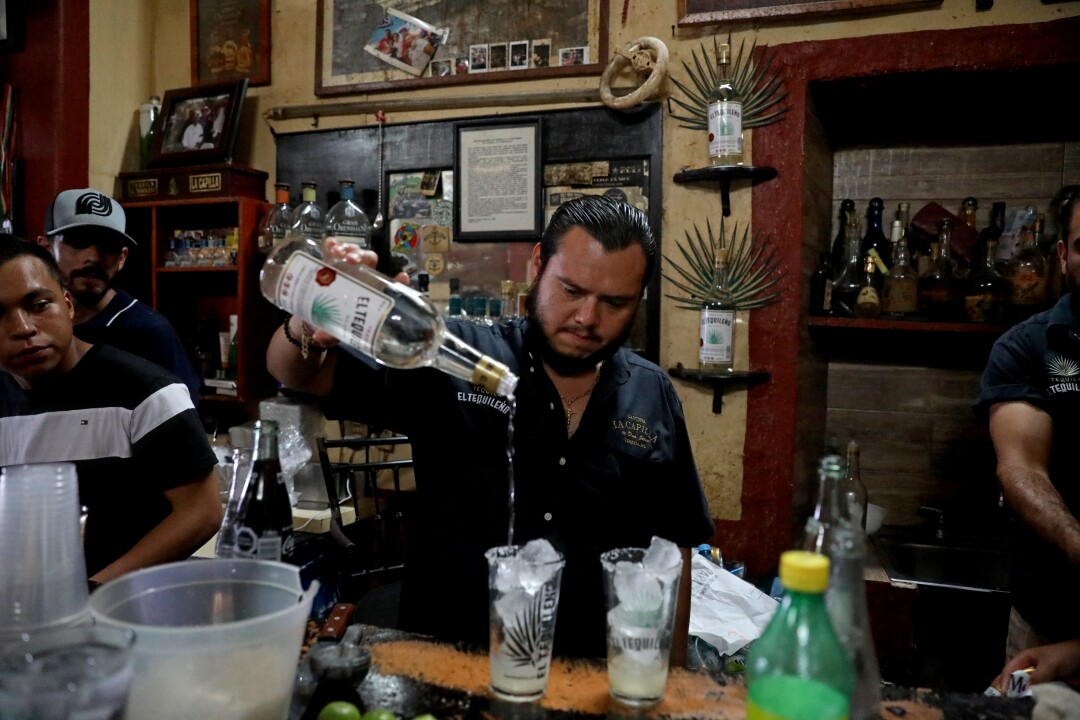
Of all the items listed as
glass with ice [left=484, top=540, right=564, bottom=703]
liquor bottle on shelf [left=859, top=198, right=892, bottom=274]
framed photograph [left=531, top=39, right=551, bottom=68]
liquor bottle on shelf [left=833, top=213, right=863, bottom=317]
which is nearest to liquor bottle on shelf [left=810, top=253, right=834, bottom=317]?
liquor bottle on shelf [left=833, top=213, right=863, bottom=317]

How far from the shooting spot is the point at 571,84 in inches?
117

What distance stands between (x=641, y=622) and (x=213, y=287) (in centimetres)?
336

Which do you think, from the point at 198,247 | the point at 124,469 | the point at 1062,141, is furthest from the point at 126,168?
the point at 1062,141

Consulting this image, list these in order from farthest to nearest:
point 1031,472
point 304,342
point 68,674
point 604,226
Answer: point 1031,472
point 604,226
point 304,342
point 68,674

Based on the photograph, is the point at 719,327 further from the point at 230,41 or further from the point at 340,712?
the point at 230,41

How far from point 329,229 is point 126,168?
50.4 inches

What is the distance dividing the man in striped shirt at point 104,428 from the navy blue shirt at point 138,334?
2.87 ft

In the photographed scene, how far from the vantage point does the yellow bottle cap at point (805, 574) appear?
2.34 feet

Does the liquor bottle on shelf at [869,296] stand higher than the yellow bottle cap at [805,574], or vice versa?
the liquor bottle on shelf at [869,296]

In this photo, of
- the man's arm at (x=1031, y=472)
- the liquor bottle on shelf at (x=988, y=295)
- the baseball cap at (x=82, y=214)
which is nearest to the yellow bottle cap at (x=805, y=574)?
the man's arm at (x=1031, y=472)

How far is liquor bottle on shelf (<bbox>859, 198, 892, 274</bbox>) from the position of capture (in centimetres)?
297

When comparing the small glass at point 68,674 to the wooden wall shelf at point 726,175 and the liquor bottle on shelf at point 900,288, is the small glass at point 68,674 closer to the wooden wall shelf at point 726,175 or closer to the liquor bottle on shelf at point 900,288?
the wooden wall shelf at point 726,175

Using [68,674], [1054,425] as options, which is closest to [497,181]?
[1054,425]

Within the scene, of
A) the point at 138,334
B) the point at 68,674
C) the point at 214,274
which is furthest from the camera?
the point at 214,274
